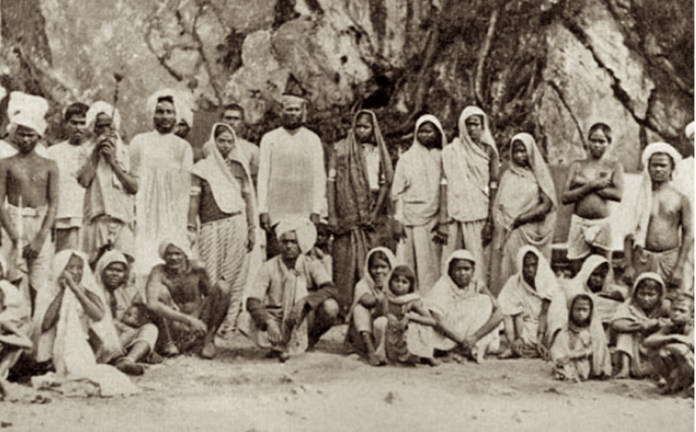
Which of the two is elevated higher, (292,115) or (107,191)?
(292,115)

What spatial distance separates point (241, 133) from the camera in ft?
26.1

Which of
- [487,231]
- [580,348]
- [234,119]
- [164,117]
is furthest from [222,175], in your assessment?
[580,348]

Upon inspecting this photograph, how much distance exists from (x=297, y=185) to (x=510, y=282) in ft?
4.53

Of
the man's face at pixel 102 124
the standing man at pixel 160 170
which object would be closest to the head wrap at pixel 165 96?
the standing man at pixel 160 170

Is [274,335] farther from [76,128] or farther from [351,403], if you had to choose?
[76,128]

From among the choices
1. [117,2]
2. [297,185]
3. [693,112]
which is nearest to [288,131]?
[297,185]

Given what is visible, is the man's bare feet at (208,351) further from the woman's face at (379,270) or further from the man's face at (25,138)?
the man's face at (25,138)

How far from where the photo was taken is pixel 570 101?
7.94m

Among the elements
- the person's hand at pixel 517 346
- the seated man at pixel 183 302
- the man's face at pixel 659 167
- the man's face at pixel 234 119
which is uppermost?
the man's face at pixel 234 119

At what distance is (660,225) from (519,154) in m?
0.93

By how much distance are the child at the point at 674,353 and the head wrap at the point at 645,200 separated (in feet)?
1.72

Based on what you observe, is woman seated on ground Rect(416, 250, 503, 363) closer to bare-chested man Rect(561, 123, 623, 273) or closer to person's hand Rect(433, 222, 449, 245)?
person's hand Rect(433, 222, 449, 245)

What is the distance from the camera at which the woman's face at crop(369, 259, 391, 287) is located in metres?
7.75

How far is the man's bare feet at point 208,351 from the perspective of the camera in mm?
7676
